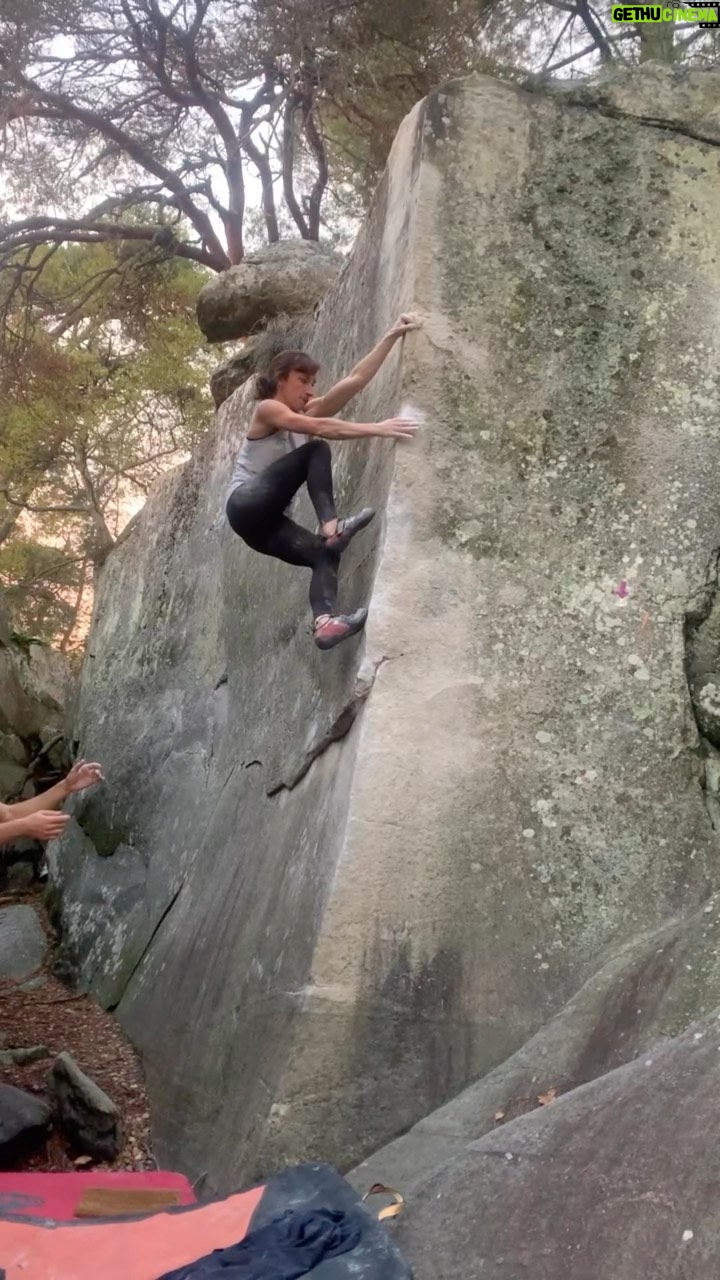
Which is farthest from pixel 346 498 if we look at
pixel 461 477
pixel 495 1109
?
pixel 495 1109

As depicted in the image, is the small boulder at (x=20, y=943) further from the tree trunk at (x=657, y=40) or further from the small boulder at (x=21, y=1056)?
the tree trunk at (x=657, y=40)

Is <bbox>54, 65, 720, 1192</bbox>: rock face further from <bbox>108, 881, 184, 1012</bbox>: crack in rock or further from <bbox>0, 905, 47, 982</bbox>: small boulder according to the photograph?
<bbox>0, 905, 47, 982</bbox>: small boulder

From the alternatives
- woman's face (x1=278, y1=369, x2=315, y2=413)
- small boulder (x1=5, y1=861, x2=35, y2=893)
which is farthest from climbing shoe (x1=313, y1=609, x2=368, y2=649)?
small boulder (x1=5, y1=861, x2=35, y2=893)

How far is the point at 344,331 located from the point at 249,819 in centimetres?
249

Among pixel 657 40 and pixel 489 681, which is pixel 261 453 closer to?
pixel 489 681

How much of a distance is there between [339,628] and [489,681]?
589 millimetres

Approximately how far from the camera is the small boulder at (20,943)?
6.55 metres

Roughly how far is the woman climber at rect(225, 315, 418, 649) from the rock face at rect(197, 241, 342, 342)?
9.50 ft

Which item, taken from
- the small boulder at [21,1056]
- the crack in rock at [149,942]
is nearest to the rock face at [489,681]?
the crack in rock at [149,942]

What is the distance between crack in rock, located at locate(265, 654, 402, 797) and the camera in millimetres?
3814

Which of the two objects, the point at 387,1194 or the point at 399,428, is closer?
the point at 387,1194

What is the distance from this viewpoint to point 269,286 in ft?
24.1

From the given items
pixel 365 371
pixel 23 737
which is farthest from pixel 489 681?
pixel 23 737

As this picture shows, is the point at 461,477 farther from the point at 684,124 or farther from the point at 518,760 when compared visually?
the point at 684,124
